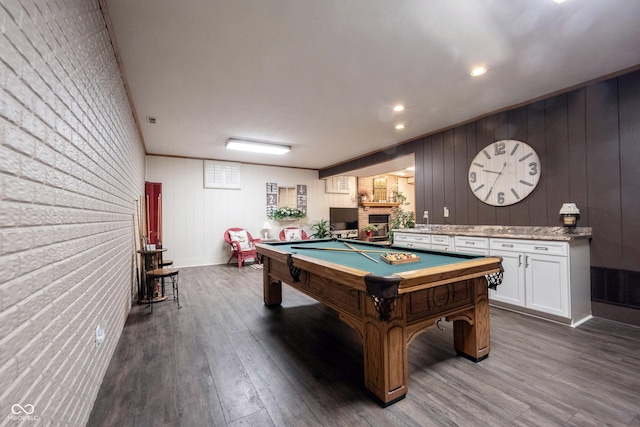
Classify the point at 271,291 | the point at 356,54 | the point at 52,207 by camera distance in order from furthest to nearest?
the point at 271,291
the point at 356,54
the point at 52,207

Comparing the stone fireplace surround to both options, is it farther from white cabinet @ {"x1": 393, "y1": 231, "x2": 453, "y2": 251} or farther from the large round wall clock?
the large round wall clock

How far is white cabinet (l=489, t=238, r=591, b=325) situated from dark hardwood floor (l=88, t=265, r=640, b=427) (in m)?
0.18

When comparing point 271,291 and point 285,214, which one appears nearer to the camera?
point 271,291

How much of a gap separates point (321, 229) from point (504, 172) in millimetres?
4953

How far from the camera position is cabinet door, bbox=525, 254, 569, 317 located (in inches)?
113

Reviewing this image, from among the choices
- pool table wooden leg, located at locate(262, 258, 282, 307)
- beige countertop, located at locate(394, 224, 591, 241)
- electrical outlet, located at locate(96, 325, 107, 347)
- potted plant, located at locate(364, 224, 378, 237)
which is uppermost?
beige countertop, located at locate(394, 224, 591, 241)

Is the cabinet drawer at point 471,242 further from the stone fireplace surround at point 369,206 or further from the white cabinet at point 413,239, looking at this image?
the stone fireplace surround at point 369,206

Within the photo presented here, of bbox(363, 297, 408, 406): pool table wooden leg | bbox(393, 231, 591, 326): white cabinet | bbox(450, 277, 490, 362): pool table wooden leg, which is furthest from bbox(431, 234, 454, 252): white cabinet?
bbox(363, 297, 408, 406): pool table wooden leg

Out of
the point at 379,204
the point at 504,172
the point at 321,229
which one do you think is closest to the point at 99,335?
the point at 504,172

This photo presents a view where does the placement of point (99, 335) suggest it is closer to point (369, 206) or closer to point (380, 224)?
point (369, 206)

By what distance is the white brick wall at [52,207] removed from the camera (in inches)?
32.9

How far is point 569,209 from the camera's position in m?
3.12

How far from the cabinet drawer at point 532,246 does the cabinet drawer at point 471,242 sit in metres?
0.08

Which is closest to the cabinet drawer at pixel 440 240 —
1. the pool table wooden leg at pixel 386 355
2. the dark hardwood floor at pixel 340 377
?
the dark hardwood floor at pixel 340 377
